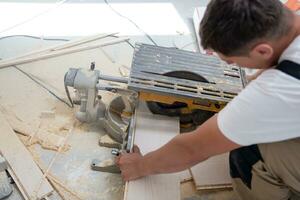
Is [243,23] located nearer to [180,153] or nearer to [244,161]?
[180,153]

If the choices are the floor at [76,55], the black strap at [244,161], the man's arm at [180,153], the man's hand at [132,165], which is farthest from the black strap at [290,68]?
the floor at [76,55]

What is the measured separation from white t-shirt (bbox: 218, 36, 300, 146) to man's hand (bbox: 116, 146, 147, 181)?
44cm

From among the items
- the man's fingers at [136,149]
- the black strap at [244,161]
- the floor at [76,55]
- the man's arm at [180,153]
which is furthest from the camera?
the floor at [76,55]

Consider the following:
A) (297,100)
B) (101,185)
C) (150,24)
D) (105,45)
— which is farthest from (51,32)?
(297,100)

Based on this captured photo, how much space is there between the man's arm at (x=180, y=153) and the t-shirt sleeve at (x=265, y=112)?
0.14ft

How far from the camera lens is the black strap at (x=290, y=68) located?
99 cm

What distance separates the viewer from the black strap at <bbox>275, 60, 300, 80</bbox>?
3.26ft

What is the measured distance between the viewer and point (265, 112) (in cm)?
99

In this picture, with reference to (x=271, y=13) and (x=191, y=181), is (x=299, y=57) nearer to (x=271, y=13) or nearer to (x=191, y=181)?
(x=271, y=13)

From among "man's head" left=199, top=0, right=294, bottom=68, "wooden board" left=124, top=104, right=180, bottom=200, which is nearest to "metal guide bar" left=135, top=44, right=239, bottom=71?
"wooden board" left=124, top=104, right=180, bottom=200

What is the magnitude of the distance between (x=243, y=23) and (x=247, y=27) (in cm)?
→ 1

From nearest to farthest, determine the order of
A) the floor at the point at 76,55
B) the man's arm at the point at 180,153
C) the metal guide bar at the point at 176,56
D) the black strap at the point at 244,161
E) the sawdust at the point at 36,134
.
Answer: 1. the man's arm at the point at 180,153
2. the black strap at the point at 244,161
3. the floor at the point at 76,55
4. the sawdust at the point at 36,134
5. the metal guide bar at the point at 176,56

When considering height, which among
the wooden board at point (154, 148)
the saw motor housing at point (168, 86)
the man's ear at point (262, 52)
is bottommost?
the wooden board at point (154, 148)

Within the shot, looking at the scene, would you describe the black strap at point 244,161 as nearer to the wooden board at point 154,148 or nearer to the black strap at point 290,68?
the wooden board at point 154,148
